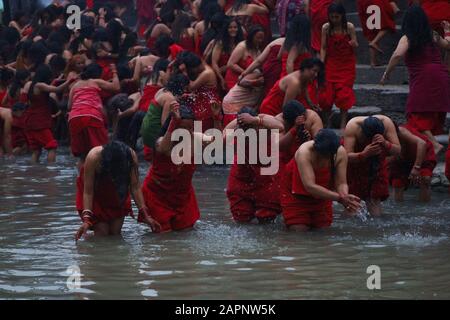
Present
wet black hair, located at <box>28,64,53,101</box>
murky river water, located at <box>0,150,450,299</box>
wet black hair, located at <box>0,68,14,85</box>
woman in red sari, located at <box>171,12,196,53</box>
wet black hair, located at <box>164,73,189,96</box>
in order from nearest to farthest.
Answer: murky river water, located at <box>0,150,450,299</box> < wet black hair, located at <box>164,73,189,96</box> < wet black hair, located at <box>28,64,53,101</box> < woman in red sari, located at <box>171,12,196,53</box> < wet black hair, located at <box>0,68,14,85</box>

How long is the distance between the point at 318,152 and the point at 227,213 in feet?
4.97

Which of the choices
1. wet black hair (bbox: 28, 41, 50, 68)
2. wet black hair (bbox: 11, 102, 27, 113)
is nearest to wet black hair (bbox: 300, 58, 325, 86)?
wet black hair (bbox: 11, 102, 27, 113)

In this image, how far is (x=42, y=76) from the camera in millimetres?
13469

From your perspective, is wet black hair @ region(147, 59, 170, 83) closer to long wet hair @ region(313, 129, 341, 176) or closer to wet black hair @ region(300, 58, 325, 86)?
wet black hair @ region(300, 58, 325, 86)

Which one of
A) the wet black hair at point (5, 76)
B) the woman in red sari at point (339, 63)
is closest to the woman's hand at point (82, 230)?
the woman in red sari at point (339, 63)

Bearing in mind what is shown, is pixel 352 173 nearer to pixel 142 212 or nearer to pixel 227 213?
pixel 227 213

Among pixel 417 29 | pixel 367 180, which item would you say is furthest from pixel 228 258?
pixel 417 29

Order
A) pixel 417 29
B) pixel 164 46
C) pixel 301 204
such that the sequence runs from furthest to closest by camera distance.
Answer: pixel 164 46, pixel 417 29, pixel 301 204

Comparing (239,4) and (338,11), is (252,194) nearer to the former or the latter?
(338,11)

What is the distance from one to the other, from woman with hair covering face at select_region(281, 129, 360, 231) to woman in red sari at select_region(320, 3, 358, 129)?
2718 millimetres

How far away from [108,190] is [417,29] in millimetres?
3509

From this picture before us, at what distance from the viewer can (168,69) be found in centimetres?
1162

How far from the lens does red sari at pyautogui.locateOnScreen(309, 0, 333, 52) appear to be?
12.4 m
